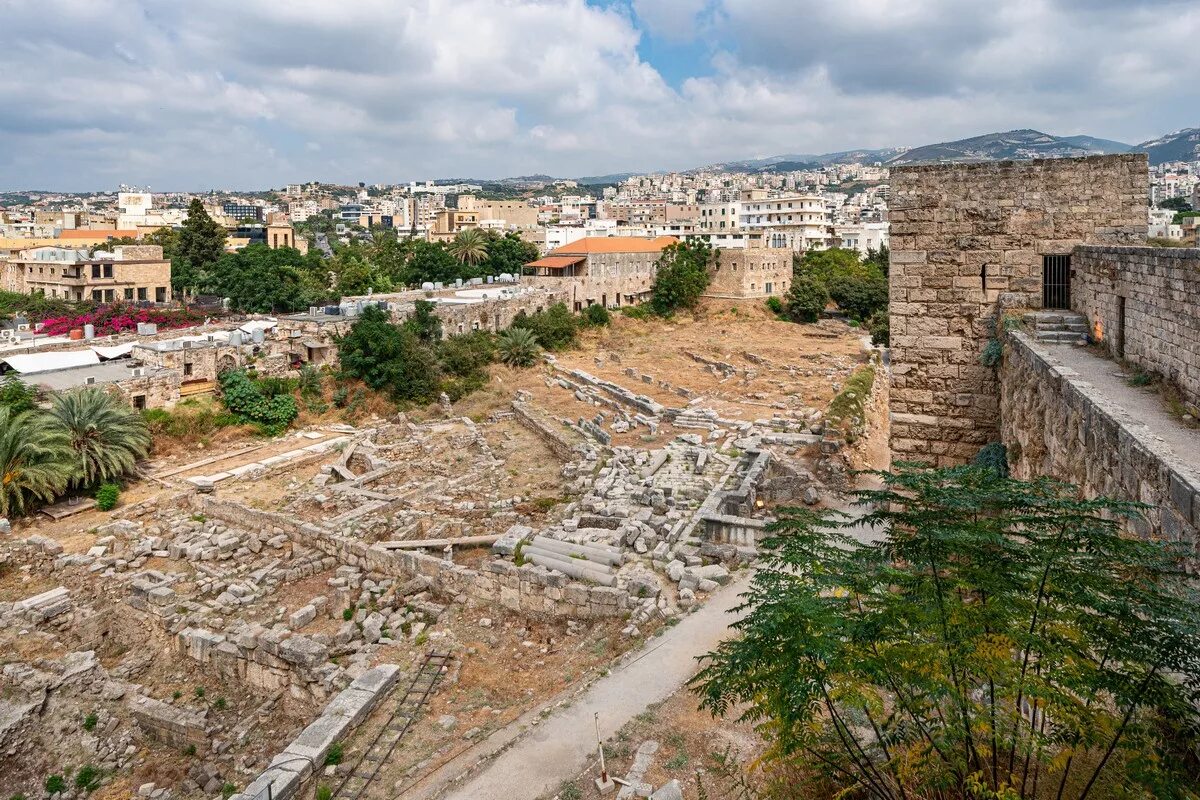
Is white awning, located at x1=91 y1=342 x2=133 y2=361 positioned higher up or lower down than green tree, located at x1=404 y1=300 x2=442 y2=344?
lower down

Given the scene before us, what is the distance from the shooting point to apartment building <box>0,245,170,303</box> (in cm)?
3756

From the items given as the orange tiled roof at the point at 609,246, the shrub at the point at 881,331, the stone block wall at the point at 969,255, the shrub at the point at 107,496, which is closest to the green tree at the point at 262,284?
the orange tiled roof at the point at 609,246

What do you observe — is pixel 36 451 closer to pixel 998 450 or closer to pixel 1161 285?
pixel 998 450

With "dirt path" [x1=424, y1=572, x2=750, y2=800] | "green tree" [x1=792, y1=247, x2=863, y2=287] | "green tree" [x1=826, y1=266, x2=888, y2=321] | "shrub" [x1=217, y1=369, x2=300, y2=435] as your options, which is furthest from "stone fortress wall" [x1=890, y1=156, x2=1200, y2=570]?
"green tree" [x1=792, y1=247, x2=863, y2=287]

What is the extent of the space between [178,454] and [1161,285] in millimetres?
20999

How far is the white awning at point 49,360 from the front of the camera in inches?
818

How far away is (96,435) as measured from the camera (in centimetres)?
1759

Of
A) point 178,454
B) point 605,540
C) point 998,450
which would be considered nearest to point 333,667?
point 605,540

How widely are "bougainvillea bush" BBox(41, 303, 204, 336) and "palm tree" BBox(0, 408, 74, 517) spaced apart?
14.0 m

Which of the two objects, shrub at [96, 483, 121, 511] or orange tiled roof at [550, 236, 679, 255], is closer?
shrub at [96, 483, 121, 511]

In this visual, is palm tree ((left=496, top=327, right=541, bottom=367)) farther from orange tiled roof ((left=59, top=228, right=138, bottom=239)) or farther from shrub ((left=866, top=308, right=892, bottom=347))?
orange tiled roof ((left=59, top=228, right=138, bottom=239))

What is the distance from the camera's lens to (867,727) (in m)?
5.73

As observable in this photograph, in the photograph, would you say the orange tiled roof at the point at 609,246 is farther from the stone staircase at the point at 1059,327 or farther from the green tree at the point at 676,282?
the stone staircase at the point at 1059,327

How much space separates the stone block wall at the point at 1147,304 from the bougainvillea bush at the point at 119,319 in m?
31.5
